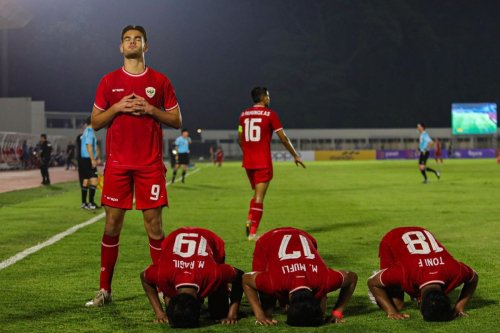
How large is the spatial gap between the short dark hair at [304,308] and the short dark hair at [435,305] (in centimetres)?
78

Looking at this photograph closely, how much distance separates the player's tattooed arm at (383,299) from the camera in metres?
5.55

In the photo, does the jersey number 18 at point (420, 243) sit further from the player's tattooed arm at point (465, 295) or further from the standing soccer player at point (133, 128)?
the standing soccer player at point (133, 128)

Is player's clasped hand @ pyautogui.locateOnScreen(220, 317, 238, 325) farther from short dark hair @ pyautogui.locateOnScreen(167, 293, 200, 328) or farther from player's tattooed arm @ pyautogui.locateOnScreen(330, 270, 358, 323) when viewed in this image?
player's tattooed arm @ pyautogui.locateOnScreen(330, 270, 358, 323)

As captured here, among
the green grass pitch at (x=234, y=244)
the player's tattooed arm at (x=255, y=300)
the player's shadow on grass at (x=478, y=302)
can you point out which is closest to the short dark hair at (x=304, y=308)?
the green grass pitch at (x=234, y=244)

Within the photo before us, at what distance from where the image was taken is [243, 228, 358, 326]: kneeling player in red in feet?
16.4

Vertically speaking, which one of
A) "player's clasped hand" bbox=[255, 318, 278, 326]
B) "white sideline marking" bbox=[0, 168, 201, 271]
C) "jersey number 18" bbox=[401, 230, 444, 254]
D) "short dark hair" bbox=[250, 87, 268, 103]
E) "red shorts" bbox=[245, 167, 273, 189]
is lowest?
"white sideline marking" bbox=[0, 168, 201, 271]

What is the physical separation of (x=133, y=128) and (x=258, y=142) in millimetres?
5160

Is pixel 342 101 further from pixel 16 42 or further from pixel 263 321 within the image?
pixel 263 321

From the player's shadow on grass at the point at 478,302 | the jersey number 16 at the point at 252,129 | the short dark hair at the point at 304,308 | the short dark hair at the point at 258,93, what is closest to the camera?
the short dark hair at the point at 304,308

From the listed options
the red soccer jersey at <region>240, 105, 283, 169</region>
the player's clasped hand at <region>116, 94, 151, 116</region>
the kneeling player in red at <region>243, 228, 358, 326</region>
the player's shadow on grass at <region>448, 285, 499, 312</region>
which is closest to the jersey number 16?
the red soccer jersey at <region>240, 105, 283, 169</region>

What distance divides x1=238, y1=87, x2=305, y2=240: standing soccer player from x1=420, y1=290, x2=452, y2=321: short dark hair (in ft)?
19.2

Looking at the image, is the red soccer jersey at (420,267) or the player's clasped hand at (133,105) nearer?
the red soccer jersey at (420,267)

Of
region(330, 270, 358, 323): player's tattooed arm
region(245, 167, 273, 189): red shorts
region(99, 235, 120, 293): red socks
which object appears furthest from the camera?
region(245, 167, 273, 189): red shorts

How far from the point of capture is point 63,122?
303 ft
